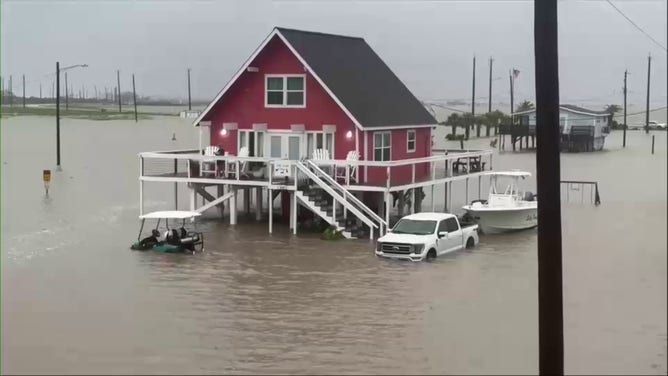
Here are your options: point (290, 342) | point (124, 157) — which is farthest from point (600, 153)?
point (124, 157)

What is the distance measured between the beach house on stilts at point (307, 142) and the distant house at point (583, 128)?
5.22 metres

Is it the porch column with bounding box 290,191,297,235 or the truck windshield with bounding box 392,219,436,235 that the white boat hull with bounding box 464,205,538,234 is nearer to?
the truck windshield with bounding box 392,219,436,235

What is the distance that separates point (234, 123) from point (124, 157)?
7.01 metres

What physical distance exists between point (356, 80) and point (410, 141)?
2006 millimetres

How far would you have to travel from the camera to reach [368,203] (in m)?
20.3

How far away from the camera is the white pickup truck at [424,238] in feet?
51.1

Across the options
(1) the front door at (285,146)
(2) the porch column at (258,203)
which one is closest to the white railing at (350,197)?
(1) the front door at (285,146)

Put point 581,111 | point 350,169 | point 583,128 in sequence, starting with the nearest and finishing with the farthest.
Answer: point 581,111 → point 583,128 → point 350,169

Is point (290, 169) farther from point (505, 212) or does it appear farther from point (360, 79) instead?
point (505, 212)

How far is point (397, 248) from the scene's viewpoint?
51.4ft

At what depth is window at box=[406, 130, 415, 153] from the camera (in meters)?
21.8

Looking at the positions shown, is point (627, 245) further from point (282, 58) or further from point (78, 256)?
point (282, 58)

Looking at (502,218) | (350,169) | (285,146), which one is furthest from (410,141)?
(502,218)

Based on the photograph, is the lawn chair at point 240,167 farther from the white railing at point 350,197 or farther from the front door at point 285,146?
the white railing at point 350,197
